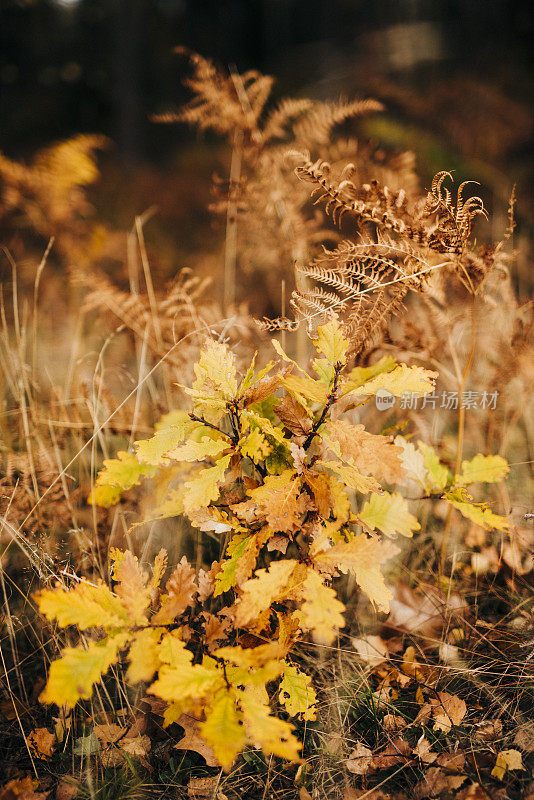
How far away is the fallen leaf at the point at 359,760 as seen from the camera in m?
0.99

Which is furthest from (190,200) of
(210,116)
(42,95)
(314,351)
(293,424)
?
(293,424)

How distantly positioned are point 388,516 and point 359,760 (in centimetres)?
55

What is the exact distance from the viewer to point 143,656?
0.86m

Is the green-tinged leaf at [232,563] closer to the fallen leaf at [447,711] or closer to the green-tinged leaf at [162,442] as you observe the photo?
the green-tinged leaf at [162,442]

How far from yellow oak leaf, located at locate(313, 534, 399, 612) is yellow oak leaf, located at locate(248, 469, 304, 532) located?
97 mm

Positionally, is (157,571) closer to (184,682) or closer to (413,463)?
(184,682)

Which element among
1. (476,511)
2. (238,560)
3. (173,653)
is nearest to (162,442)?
(238,560)

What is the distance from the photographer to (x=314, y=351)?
157cm

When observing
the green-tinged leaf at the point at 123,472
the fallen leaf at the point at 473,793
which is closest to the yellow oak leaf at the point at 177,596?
the green-tinged leaf at the point at 123,472

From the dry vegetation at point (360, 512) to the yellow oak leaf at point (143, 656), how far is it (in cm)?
11

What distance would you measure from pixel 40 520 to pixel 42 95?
598cm

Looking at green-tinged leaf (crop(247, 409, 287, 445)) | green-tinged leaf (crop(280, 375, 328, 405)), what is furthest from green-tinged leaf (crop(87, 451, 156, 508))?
green-tinged leaf (crop(280, 375, 328, 405))

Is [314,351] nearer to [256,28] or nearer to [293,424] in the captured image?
[293,424]

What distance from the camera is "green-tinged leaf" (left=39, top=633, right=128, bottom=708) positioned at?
0.77m
